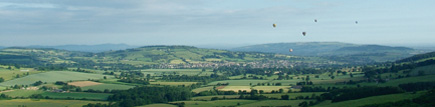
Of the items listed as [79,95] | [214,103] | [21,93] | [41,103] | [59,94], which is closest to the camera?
[214,103]

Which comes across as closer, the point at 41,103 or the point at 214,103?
the point at 214,103

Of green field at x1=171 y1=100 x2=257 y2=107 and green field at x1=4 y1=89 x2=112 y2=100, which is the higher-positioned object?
green field at x1=4 y1=89 x2=112 y2=100

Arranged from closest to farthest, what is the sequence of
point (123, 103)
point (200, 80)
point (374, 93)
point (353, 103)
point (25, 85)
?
point (353, 103), point (374, 93), point (123, 103), point (25, 85), point (200, 80)

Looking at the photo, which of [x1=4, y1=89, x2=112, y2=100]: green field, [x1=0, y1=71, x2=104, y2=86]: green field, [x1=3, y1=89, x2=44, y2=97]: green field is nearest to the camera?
[x1=4, y1=89, x2=112, y2=100]: green field

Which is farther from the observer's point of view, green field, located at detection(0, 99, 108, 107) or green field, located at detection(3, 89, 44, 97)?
green field, located at detection(3, 89, 44, 97)

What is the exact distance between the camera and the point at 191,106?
221ft

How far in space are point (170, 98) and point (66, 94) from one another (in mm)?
26273

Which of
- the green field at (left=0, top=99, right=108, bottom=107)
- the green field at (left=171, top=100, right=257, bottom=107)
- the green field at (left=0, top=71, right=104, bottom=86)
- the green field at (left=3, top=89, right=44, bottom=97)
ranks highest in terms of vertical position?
the green field at (left=0, top=71, right=104, bottom=86)

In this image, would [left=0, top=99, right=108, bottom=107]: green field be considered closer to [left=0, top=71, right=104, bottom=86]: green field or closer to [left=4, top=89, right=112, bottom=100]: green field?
[left=4, top=89, right=112, bottom=100]: green field

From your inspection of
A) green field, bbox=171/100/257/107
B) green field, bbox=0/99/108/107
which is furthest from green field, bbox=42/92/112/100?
green field, bbox=171/100/257/107

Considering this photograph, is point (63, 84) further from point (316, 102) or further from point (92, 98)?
point (316, 102)

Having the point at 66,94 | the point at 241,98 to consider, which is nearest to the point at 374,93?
the point at 241,98

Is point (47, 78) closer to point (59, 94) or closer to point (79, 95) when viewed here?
point (59, 94)

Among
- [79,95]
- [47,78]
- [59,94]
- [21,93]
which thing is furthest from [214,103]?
[47,78]
